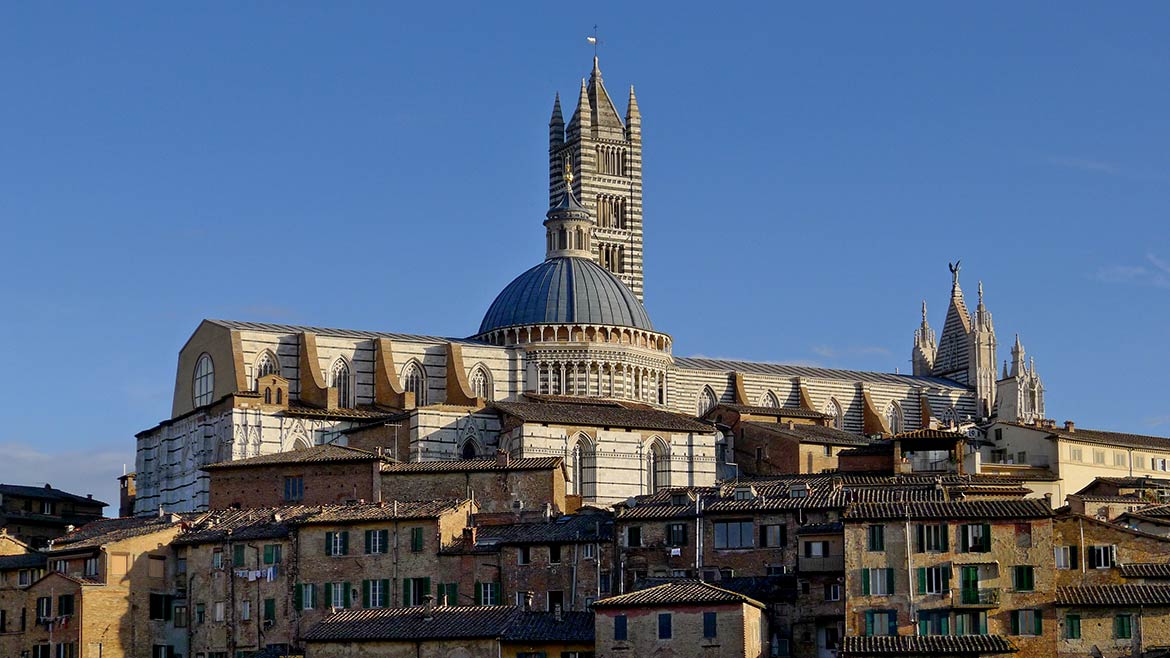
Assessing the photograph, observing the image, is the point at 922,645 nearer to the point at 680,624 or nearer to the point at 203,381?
the point at 680,624

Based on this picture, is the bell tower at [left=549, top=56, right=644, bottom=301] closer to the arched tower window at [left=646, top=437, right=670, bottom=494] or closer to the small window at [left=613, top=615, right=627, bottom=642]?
the arched tower window at [left=646, top=437, right=670, bottom=494]

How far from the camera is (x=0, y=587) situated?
215 feet

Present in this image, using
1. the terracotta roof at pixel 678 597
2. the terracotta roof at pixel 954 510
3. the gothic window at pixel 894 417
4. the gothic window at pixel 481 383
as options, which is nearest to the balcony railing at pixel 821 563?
the terracotta roof at pixel 954 510

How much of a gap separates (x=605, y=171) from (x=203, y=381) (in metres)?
38.0

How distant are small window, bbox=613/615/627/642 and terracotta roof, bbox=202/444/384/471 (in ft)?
58.0

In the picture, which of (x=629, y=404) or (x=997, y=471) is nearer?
(x=997, y=471)

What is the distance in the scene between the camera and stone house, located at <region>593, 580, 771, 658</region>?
53094 millimetres

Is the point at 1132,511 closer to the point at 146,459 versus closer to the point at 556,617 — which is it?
the point at 556,617

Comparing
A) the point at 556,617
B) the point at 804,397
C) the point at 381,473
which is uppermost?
the point at 804,397

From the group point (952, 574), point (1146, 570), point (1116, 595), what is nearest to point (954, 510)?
point (952, 574)

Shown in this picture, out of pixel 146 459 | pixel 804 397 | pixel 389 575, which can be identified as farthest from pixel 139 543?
pixel 804 397

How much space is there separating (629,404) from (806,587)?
124 ft

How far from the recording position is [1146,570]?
56812mm

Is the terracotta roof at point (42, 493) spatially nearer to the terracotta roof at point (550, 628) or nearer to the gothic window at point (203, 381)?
the gothic window at point (203, 381)
